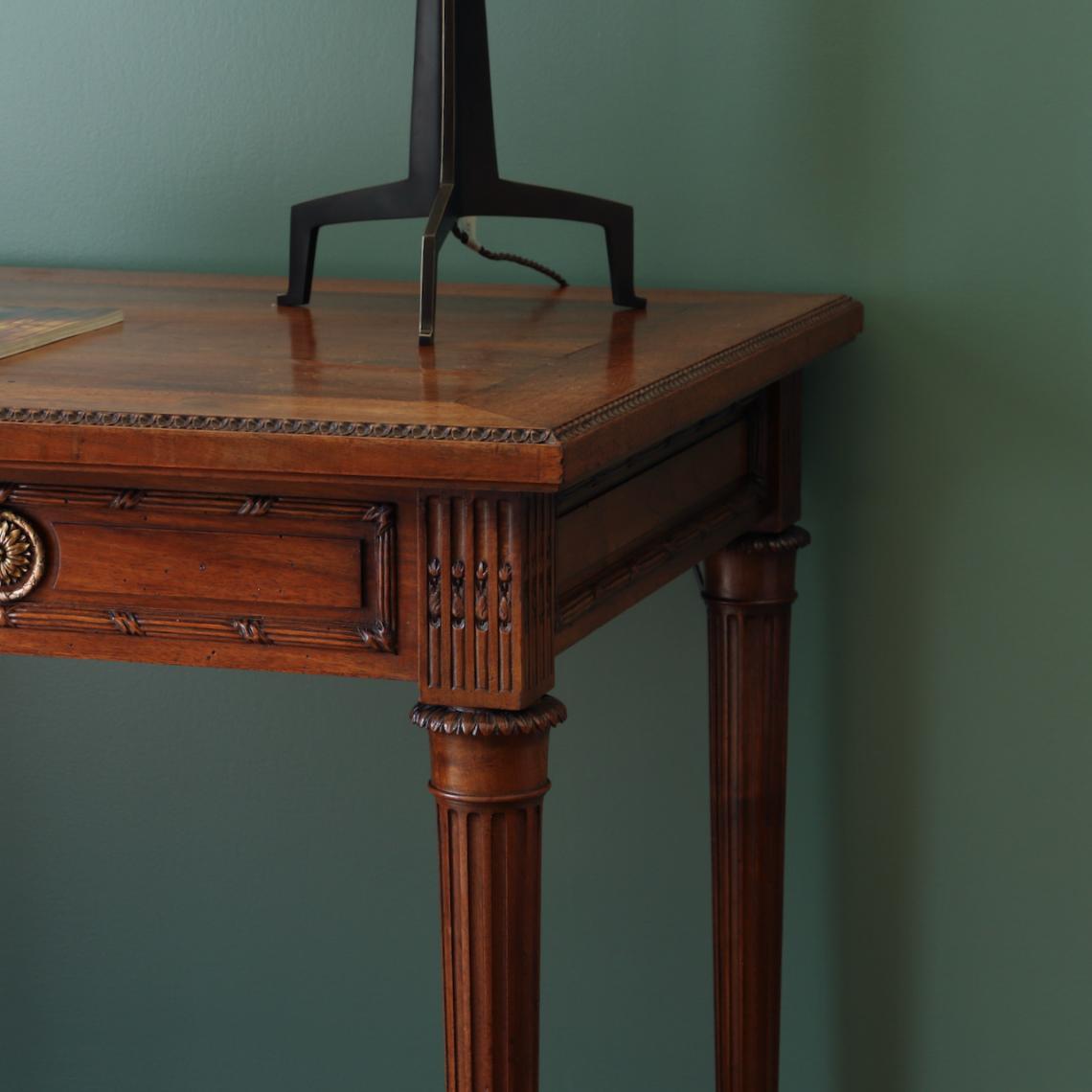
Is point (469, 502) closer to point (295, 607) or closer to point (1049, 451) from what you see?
point (295, 607)

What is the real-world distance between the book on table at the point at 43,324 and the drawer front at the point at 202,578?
0.49ft

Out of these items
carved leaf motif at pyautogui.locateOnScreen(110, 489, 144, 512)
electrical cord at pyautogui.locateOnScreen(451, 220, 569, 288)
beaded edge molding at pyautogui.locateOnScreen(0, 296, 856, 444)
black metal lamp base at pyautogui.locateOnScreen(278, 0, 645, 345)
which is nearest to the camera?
beaded edge molding at pyautogui.locateOnScreen(0, 296, 856, 444)

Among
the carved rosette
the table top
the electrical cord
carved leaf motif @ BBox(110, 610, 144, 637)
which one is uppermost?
the electrical cord

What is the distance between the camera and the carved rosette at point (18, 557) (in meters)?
0.91

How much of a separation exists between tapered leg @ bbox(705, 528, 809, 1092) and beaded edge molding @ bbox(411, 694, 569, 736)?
0.48 m

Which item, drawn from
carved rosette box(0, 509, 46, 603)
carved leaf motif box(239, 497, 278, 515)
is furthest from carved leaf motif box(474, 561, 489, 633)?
carved rosette box(0, 509, 46, 603)

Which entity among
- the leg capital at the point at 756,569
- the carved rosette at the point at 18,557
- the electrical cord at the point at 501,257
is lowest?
the leg capital at the point at 756,569

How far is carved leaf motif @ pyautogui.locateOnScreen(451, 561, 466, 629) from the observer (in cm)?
83

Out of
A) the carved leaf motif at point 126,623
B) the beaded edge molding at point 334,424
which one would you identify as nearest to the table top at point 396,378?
the beaded edge molding at point 334,424

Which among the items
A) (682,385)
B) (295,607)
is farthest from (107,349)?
(682,385)

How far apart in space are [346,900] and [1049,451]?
30.6 inches

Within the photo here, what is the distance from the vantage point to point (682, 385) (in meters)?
0.93

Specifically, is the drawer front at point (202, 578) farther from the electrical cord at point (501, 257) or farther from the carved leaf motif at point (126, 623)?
the electrical cord at point (501, 257)

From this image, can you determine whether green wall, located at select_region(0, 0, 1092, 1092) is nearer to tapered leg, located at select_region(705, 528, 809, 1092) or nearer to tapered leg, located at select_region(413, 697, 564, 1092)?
tapered leg, located at select_region(705, 528, 809, 1092)
